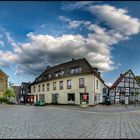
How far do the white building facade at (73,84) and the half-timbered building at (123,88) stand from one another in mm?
7025

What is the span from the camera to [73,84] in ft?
159

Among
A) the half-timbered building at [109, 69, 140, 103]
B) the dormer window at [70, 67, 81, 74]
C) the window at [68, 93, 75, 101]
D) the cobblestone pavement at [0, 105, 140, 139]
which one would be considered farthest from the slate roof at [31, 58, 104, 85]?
the cobblestone pavement at [0, 105, 140, 139]

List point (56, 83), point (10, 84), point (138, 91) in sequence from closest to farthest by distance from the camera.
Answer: point (56, 83) < point (138, 91) < point (10, 84)

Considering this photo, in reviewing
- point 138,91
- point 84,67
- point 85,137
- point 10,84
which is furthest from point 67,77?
point 85,137

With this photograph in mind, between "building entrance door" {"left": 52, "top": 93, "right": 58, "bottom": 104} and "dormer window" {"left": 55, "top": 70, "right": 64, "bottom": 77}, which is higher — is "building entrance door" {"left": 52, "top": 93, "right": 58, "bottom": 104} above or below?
below

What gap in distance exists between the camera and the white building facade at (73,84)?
149 ft

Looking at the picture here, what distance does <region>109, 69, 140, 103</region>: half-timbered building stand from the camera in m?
58.8

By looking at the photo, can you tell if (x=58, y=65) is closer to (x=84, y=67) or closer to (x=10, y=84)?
(x=84, y=67)

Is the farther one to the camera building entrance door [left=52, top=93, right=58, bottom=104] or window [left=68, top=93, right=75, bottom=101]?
building entrance door [left=52, top=93, right=58, bottom=104]

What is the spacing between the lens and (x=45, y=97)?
60.0 meters

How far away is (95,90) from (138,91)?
74.3ft

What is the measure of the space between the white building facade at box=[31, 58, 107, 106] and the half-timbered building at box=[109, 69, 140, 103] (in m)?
7.03

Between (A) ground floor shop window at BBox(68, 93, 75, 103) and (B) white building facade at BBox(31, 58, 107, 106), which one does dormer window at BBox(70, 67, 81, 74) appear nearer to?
(B) white building facade at BBox(31, 58, 107, 106)

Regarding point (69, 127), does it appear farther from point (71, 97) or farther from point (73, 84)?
point (71, 97)
